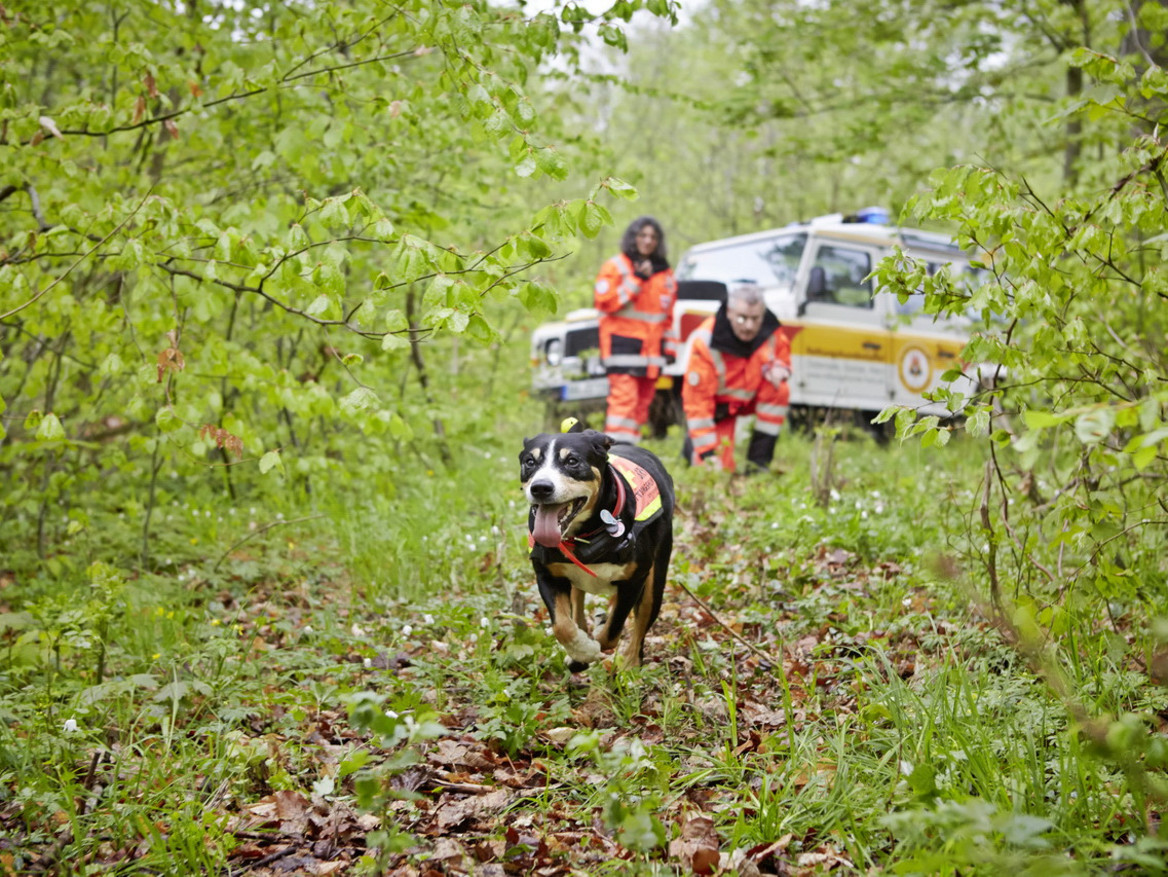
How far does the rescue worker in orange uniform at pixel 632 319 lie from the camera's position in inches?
332

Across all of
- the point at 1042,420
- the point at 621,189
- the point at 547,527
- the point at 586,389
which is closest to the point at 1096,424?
the point at 1042,420

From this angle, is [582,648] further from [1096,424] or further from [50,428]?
[1096,424]

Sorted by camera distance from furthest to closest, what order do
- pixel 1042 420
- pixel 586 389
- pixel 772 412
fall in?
1. pixel 586 389
2. pixel 772 412
3. pixel 1042 420

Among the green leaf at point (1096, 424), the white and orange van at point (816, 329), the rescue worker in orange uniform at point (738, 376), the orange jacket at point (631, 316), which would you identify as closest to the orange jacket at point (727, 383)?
the rescue worker in orange uniform at point (738, 376)

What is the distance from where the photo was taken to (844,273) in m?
10.2

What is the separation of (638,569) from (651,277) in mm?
5083

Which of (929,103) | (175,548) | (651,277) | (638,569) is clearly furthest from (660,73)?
(638,569)

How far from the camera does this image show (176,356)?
12.9 feet

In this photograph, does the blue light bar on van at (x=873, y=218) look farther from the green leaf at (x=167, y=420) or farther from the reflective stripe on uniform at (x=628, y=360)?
the green leaf at (x=167, y=420)

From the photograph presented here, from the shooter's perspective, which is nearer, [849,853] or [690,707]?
[849,853]

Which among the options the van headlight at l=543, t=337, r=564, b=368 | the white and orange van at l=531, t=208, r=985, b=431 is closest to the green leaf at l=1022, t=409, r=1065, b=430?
the white and orange van at l=531, t=208, r=985, b=431

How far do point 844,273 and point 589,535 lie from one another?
738cm

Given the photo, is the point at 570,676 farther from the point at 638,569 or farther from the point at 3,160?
the point at 3,160

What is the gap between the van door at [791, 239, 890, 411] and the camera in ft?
32.4
